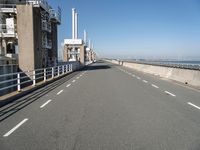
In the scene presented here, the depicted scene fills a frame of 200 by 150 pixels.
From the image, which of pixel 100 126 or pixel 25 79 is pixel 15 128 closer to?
pixel 100 126

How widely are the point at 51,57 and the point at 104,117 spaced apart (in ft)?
108

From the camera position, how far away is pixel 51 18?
38938 millimetres

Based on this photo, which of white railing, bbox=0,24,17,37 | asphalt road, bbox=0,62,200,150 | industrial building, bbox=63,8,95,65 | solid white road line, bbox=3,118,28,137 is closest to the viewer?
asphalt road, bbox=0,62,200,150

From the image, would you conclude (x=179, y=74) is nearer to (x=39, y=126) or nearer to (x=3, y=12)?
(x=39, y=126)

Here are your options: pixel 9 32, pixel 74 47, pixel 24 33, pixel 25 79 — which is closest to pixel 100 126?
pixel 24 33

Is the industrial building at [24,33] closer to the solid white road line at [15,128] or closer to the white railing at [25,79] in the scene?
the white railing at [25,79]

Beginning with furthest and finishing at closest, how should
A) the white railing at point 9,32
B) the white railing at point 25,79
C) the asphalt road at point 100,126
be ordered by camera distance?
1. the white railing at point 9,32
2. the white railing at point 25,79
3. the asphalt road at point 100,126

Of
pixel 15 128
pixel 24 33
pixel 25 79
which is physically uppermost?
pixel 24 33

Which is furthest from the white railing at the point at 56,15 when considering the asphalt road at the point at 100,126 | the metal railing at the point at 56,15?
the asphalt road at the point at 100,126

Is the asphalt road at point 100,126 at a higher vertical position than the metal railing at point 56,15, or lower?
lower

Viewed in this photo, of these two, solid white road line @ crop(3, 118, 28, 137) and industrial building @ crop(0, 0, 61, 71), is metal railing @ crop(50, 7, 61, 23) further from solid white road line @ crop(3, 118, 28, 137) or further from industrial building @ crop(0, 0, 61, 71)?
solid white road line @ crop(3, 118, 28, 137)

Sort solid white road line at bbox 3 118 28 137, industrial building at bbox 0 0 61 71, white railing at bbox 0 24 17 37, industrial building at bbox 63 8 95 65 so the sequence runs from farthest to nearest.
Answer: industrial building at bbox 63 8 95 65 → white railing at bbox 0 24 17 37 → industrial building at bbox 0 0 61 71 → solid white road line at bbox 3 118 28 137

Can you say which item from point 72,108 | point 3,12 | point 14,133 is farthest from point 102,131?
point 3,12

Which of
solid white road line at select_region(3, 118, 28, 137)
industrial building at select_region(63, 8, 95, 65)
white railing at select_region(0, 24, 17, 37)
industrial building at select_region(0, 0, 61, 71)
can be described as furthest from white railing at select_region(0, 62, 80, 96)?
industrial building at select_region(63, 8, 95, 65)
